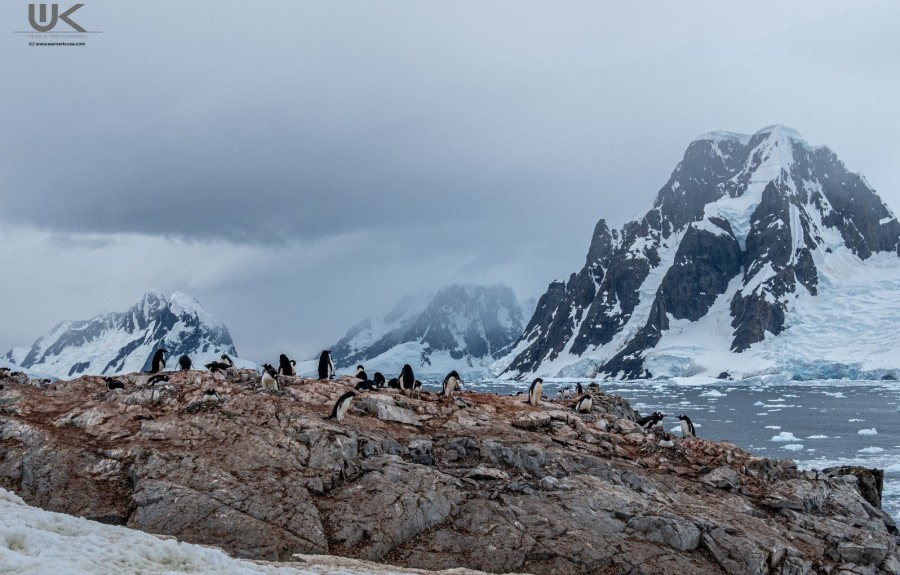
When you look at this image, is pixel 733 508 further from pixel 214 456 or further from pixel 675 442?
pixel 214 456

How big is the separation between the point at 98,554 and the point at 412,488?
32.9 feet

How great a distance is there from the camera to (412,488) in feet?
72.1

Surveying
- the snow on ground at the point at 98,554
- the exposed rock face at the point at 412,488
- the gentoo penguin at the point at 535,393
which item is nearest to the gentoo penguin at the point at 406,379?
the gentoo penguin at the point at 535,393

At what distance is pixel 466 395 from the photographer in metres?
33.4

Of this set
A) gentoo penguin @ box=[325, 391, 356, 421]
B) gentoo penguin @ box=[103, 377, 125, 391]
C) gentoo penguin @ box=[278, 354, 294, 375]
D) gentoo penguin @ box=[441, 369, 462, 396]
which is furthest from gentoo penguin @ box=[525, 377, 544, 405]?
gentoo penguin @ box=[103, 377, 125, 391]

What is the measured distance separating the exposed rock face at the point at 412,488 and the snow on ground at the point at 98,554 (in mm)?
3261

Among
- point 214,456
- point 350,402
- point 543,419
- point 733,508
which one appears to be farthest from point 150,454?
point 733,508

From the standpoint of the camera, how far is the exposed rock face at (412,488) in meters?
20.0

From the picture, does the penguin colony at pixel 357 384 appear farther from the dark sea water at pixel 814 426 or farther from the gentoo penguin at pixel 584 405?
the dark sea water at pixel 814 426

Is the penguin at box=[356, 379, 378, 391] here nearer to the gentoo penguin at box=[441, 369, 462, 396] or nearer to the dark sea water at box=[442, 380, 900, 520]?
the gentoo penguin at box=[441, 369, 462, 396]

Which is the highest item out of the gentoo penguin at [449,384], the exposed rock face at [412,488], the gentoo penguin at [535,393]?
the gentoo penguin at [449,384]

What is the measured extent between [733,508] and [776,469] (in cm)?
435

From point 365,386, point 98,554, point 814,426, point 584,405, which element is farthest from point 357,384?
point 814,426

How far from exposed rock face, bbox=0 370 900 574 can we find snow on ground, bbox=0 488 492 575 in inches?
128
